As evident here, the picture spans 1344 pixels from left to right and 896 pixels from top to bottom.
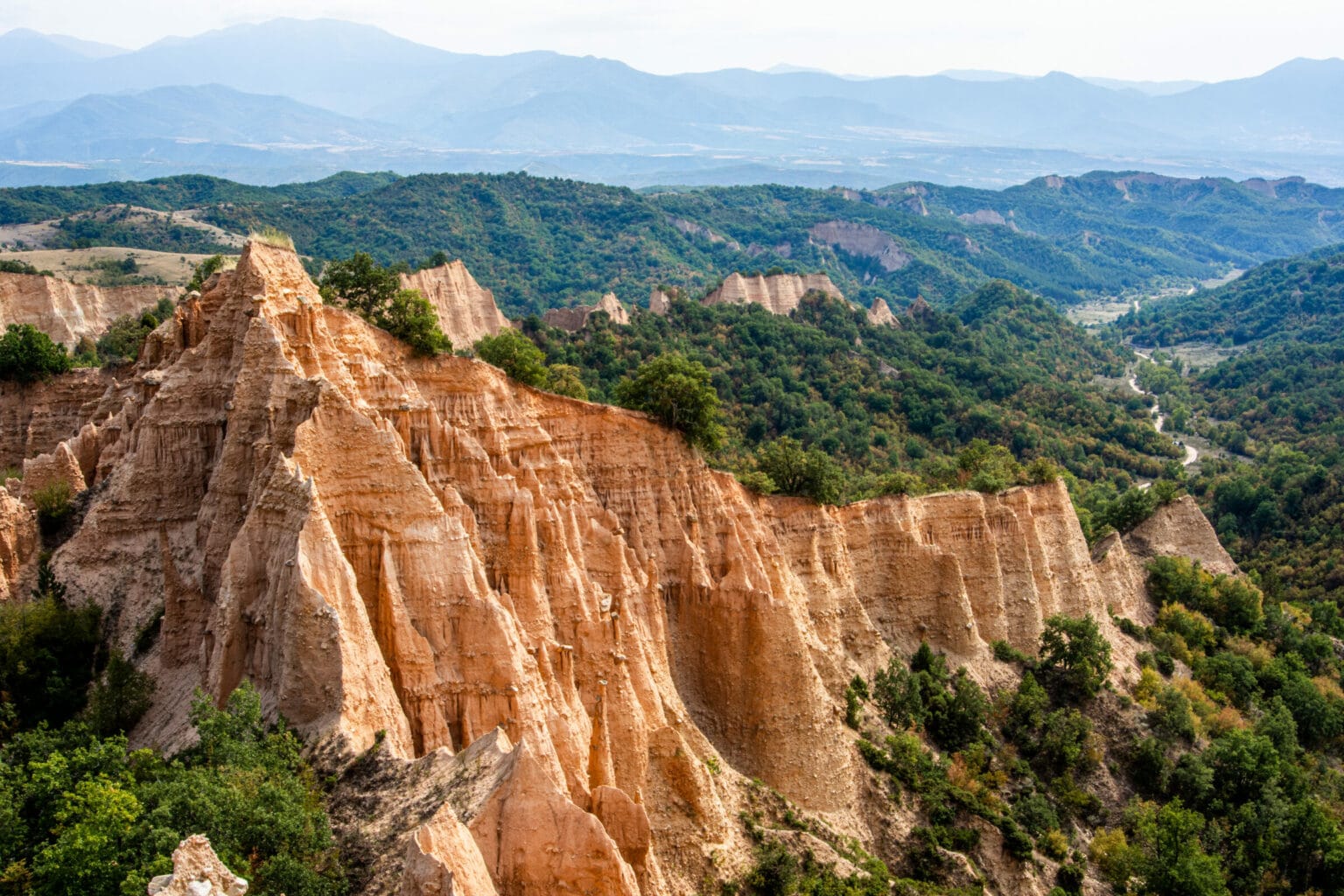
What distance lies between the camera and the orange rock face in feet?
67.1

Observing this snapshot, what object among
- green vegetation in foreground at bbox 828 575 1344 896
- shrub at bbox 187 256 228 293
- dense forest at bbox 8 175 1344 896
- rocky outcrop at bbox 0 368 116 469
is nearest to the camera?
dense forest at bbox 8 175 1344 896

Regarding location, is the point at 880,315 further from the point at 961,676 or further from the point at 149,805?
the point at 149,805

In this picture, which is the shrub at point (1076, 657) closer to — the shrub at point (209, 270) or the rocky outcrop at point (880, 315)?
the shrub at point (209, 270)

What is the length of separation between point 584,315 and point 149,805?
254 ft

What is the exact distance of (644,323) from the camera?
3406 inches

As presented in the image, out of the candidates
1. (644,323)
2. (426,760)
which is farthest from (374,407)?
(644,323)

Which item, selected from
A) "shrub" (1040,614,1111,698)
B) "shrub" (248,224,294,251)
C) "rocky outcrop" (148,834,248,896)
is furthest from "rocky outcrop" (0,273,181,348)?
"shrub" (1040,614,1111,698)

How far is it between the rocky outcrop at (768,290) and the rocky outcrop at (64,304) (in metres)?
52.3

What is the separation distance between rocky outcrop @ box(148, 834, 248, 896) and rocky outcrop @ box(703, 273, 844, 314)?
293 ft

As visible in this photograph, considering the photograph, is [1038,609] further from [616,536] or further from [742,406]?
[742,406]

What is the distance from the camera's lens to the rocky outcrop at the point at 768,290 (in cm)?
10556

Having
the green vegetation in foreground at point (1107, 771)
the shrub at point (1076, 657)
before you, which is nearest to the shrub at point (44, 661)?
the green vegetation in foreground at point (1107, 771)

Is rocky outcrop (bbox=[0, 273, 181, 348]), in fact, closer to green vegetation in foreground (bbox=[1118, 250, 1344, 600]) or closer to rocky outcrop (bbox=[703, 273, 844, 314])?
rocky outcrop (bbox=[703, 273, 844, 314])

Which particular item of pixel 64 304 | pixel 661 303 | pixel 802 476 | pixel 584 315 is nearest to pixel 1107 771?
→ pixel 802 476
